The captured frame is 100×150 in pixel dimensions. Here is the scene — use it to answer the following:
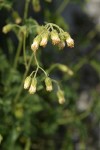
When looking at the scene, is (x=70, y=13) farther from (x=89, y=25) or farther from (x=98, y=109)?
(x=98, y=109)

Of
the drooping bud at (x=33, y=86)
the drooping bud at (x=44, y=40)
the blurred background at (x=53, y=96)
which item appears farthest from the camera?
the blurred background at (x=53, y=96)

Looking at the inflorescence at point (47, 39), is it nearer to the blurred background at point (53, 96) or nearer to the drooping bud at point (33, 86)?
the drooping bud at point (33, 86)

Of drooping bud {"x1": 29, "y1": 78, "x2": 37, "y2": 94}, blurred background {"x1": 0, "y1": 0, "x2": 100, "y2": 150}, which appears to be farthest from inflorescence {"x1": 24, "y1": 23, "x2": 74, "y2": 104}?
blurred background {"x1": 0, "y1": 0, "x2": 100, "y2": 150}

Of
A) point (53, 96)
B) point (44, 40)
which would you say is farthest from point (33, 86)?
point (53, 96)

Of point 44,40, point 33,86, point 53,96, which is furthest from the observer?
point 53,96

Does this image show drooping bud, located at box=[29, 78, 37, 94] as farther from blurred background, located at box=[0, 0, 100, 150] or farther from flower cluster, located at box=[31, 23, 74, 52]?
blurred background, located at box=[0, 0, 100, 150]

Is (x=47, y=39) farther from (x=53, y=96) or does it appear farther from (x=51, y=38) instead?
(x=53, y=96)

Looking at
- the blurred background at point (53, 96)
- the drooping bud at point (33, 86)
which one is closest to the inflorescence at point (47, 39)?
the drooping bud at point (33, 86)

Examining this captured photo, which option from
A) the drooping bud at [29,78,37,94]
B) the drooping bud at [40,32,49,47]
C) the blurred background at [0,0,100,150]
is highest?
the drooping bud at [40,32,49,47]

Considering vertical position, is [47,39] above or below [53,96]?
above
